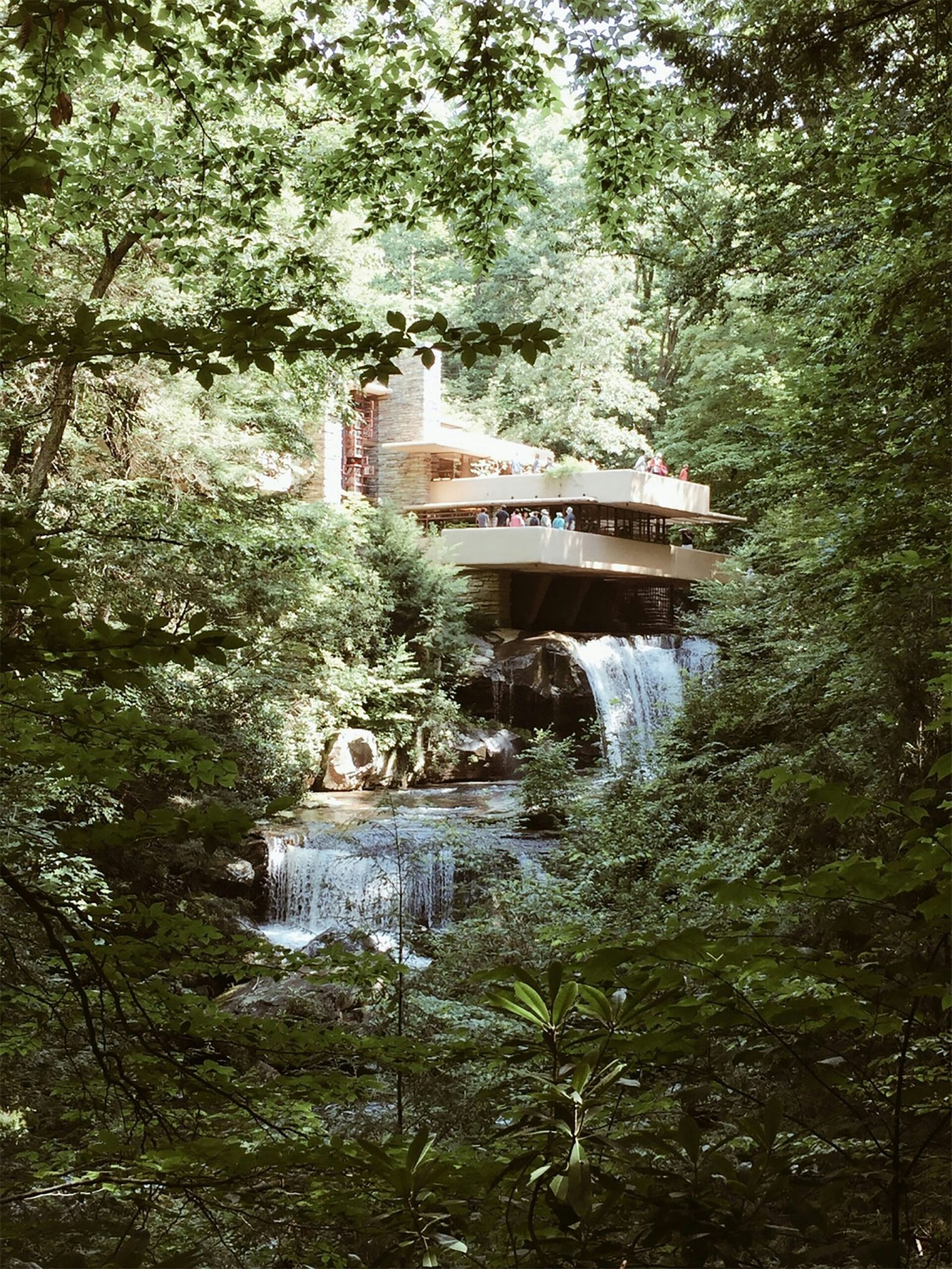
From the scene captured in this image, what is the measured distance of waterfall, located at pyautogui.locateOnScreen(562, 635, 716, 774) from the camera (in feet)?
42.1

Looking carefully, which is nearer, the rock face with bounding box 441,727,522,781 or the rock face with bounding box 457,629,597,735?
the rock face with bounding box 441,727,522,781

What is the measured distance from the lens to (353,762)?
1098cm

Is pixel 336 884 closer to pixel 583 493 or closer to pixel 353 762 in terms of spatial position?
pixel 353 762

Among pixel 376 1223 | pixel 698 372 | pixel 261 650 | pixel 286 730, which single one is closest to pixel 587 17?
pixel 376 1223

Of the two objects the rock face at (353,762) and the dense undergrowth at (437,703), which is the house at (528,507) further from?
the rock face at (353,762)

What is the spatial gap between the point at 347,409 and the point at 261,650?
7.27ft

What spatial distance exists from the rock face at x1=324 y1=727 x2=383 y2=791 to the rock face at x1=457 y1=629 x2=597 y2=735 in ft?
6.65

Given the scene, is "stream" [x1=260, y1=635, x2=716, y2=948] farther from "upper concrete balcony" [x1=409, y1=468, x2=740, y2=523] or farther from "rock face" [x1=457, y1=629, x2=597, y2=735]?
"upper concrete balcony" [x1=409, y1=468, x2=740, y2=523]

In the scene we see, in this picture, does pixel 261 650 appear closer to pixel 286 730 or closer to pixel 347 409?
pixel 286 730

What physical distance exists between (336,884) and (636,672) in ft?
20.5

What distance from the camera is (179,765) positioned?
2.09m

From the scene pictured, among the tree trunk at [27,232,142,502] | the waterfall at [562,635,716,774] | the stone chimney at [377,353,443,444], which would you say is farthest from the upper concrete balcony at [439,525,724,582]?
the tree trunk at [27,232,142,502]

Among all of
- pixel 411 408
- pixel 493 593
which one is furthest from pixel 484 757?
pixel 411 408

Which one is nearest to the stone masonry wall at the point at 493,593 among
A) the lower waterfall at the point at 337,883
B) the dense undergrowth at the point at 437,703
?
the dense undergrowth at the point at 437,703
